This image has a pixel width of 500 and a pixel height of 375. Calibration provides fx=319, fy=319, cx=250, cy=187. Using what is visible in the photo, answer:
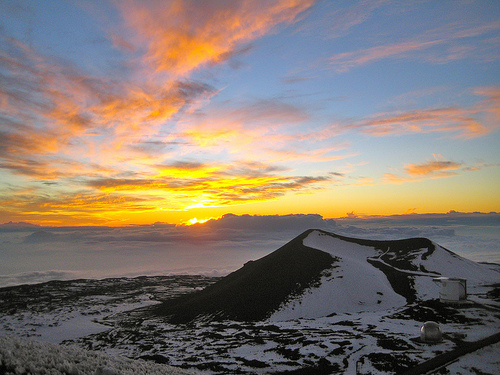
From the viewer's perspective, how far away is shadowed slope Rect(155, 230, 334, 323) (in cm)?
5506

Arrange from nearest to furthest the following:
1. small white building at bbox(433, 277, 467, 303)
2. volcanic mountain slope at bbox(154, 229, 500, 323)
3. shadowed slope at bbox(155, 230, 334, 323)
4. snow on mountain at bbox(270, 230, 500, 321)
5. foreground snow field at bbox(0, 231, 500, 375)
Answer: foreground snow field at bbox(0, 231, 500, 375)
small white building at bbox(433, 277, 467, 303)
snow on mountain at bbox(270, 230, 500, 321)
volcanic mountain slope at bbox(154, 229, 500, 323)
shadowed slope at bbox(155, 230, 334, 323)

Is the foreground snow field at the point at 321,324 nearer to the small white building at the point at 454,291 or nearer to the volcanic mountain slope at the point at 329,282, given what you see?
the volcanic mountain slope at the point at 329,282

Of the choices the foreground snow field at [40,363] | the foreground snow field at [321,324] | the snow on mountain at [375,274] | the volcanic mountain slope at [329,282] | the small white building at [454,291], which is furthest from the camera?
the volcanic mountain slope at [329,282]

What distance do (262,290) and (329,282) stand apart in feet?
41.3

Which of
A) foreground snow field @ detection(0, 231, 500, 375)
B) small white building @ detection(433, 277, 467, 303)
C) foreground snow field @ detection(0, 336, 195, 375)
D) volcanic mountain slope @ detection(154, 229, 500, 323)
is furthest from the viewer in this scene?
volcanic mountain slope @ detection(154, 229, 500, 323)

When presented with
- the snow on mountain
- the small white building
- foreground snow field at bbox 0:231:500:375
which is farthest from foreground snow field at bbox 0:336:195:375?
the small white building

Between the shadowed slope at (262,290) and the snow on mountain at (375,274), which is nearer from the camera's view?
the snow on mountain at (375,274)

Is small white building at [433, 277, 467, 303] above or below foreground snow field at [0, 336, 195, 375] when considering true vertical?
below

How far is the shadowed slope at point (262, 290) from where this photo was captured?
55.1 metres

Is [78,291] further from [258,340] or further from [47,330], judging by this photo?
[258,340]

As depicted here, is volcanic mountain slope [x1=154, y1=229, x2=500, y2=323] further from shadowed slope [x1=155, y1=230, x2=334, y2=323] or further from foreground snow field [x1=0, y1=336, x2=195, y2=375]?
foreground snow field [x1=0, y1=336, x2=195, y2=375]

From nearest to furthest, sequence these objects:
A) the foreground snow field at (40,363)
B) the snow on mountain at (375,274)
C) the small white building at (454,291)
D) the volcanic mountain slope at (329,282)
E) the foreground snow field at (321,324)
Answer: the foreground snow field at (40,363) → the foreground snow field at (321,324) → the small white building at (454,291) → the snow on mountain at (375,274) → the volcanic mountain slope at (329,282)

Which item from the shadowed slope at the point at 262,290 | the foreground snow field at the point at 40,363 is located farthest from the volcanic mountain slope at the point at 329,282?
the foreground snow field at the point at 40,363

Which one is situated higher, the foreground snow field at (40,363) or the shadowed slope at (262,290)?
the foreground snow field at (40,363)
